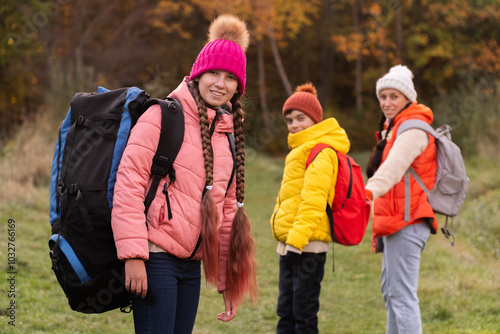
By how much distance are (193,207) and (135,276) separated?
43 centimetres

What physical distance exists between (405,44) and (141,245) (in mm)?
23563

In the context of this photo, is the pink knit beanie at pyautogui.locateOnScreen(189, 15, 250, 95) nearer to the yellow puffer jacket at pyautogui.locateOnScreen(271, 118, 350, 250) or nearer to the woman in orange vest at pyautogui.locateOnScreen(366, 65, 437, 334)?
the yellow puffer jacket at pyautogui.locateOnScreen(271, 118, 350, 250)

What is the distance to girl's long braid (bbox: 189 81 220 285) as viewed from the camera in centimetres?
280

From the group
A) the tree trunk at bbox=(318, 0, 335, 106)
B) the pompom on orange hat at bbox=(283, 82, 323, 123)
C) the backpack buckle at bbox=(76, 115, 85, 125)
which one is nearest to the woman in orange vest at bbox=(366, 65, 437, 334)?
the pompom on orange hat at bbox=(283, 82, 323, 123)

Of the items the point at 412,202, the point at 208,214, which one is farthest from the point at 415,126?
the point at 208,214

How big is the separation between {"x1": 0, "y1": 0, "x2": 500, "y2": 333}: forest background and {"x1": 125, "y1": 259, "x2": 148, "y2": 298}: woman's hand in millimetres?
1236

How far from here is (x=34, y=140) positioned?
38.6 feet

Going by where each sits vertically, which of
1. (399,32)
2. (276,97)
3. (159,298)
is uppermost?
(399,32)

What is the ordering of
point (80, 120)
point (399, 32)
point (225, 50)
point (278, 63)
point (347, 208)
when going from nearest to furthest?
point (80, 120) < point (225, 50) < point (347, 208) < point (399, 32) < point (278, 63)

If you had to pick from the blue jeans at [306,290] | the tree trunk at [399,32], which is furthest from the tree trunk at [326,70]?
the blue jeans at [306,290]

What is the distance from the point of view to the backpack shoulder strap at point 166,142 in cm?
270

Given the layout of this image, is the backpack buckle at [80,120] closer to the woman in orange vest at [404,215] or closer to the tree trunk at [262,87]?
the woman in orange vest at [404,215]

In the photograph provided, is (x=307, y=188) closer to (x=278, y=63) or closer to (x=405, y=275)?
(x=405, y=275)

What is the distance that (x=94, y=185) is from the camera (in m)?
2.57
